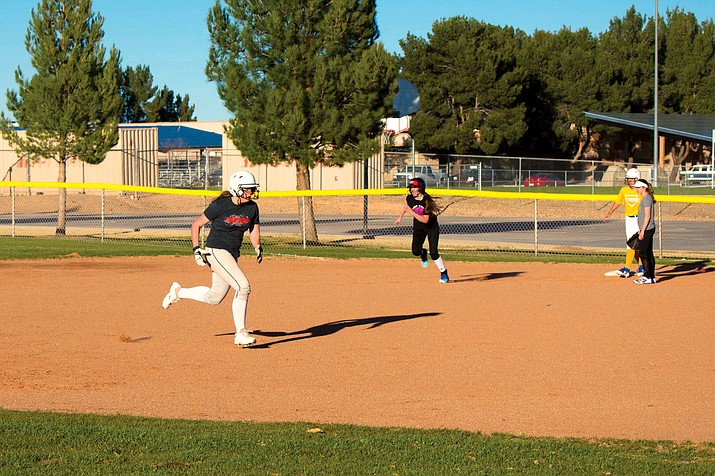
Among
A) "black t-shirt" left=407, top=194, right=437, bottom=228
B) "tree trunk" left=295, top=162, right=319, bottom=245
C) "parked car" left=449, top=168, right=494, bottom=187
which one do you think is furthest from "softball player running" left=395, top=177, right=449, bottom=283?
"parked car" left=449, top=168, right=494, bottom=187

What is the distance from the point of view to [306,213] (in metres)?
26.5

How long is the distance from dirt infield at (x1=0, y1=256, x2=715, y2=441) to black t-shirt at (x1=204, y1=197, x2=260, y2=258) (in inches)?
46.9

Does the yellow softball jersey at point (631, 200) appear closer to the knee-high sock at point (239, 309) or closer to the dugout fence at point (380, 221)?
the dugout fence at point (380, 221)

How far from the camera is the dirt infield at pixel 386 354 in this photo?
805 centimetres

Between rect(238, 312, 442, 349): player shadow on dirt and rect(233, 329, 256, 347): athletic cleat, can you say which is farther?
rect(238, 312, 442, 349): player shadow on dirt

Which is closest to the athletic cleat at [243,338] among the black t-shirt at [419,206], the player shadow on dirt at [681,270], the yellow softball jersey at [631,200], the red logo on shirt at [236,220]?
the red logo on shirt at [236,220]

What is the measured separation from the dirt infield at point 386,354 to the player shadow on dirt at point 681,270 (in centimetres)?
88

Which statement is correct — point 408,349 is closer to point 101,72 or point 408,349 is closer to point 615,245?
point 615,245

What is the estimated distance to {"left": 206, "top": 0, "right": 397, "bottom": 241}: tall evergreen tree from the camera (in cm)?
2512

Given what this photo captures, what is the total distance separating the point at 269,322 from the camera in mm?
12727

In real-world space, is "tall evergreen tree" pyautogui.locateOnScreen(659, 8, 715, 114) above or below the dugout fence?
above

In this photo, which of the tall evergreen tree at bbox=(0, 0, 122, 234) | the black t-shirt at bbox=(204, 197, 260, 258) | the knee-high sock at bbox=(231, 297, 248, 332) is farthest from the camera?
the tall evergreen tree at bbox=(0, 0, 122, 234)

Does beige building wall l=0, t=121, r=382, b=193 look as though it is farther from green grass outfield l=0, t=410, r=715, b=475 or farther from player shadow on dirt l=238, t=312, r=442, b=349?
green grass outfield l=0, t=410, r=715, b=475

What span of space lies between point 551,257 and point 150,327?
12297 mm
